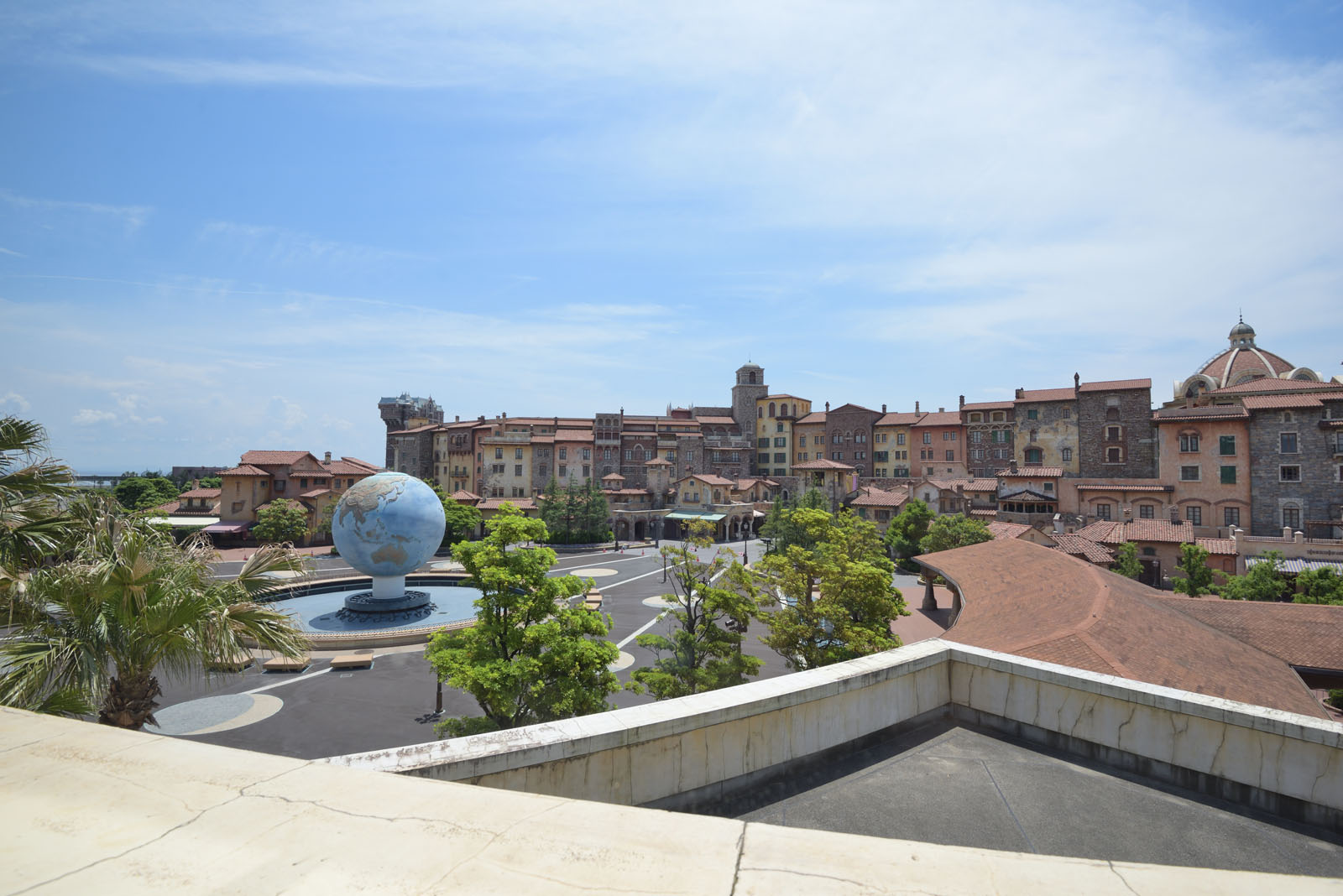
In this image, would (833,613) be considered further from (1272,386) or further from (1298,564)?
(1272,386)

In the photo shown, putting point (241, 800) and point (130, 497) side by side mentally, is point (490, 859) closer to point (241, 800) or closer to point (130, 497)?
point (241, 800)

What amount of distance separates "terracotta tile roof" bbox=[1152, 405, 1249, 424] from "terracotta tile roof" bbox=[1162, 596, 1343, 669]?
3279 cm

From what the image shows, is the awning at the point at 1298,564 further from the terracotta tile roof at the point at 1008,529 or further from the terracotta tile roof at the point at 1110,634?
the terracotta tile roof at the point at 1110,634

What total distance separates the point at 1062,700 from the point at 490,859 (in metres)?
5.78

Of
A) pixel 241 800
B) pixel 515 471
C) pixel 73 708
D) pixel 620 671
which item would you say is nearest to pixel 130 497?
pixel 515 471

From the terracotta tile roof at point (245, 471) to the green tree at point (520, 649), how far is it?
197ft

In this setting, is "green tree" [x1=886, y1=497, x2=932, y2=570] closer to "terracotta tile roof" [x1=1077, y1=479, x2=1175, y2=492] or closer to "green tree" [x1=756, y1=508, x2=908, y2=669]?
"terracotta tile roof" [x1=1077, y1=479, x2=1175, y2=492]

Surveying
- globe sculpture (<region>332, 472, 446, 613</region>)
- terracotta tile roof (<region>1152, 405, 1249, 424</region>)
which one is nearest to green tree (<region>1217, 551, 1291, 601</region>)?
terracotta tile roof (<region>1152, 405, 1249, 424</region>)

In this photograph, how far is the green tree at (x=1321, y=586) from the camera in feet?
84.0

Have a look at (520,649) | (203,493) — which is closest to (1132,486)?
(520,649)

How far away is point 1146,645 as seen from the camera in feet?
44.7

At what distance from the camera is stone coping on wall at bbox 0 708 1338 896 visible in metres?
2.57

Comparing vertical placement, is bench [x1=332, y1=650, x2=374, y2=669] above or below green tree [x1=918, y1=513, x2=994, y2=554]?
below

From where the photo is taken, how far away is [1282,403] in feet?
147
